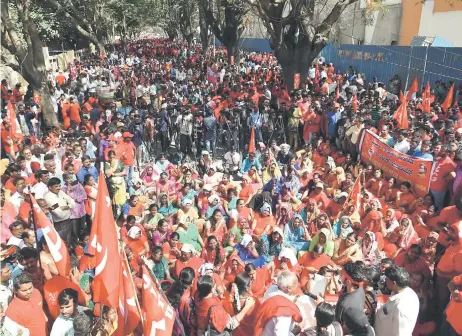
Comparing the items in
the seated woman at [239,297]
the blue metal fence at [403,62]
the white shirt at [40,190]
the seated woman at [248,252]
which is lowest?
the seated woman at [248,252]

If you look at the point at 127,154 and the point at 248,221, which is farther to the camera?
the point at 127,154

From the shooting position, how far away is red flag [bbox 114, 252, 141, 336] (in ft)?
11.9

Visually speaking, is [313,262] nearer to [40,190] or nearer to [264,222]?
[264,222]

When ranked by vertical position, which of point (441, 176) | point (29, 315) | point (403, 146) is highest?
point (403, 146)

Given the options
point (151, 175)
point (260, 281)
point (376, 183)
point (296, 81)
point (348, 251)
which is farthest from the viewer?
point (296, 81)

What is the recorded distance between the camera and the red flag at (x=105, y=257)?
3461 millimetres

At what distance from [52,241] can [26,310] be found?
0.76 meters

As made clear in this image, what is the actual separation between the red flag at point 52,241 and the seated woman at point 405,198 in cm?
480

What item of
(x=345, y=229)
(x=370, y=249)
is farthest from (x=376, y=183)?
(x=370, y=249)

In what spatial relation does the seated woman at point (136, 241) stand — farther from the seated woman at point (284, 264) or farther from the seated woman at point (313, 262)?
the seated woman at point (313, 262)

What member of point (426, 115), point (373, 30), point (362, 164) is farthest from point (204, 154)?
point (373, 30)

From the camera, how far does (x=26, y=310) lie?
3564mm

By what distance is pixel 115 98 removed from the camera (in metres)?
15.8

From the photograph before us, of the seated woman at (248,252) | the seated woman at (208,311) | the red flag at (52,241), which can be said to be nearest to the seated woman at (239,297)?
the seated woman at (208,311)
